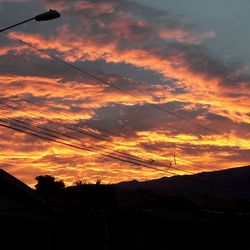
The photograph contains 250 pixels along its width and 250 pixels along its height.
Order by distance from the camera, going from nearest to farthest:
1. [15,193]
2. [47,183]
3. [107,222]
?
[15,193], [107,222], [47,183]

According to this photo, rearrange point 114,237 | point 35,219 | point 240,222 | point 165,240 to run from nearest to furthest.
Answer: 1. point 35,219
2. point 114,237
3. point 165,240
4. point 240,222

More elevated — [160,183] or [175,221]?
[175,221]

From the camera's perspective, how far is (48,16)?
18.2 m

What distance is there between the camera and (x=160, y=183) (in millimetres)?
124188

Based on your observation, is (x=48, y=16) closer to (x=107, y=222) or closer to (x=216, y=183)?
(x=107, y=222)

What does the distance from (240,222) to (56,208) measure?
13842mm

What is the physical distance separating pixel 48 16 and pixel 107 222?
42.3 feet

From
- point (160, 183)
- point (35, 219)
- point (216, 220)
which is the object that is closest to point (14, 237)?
point (35, 219)

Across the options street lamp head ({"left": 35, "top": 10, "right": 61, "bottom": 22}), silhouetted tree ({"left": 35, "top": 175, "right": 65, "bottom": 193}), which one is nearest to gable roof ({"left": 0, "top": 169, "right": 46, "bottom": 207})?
street lamp head ({"left": 35, "top": 10, "right": 61, "bottom": 22})

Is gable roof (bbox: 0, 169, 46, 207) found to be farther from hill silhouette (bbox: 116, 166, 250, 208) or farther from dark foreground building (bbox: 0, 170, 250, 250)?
hill silhouette (bbox: 116, 166, 250, 208)

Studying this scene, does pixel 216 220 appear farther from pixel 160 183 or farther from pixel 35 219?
pixel 160 183

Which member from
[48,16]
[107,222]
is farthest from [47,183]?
[48,16]

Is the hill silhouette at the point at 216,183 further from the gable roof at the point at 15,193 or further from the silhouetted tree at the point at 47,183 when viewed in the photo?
the gable roof at the point at 15,193

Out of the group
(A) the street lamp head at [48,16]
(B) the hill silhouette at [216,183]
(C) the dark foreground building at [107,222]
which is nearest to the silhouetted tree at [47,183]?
(C) the dark foreground building at [107,222]
